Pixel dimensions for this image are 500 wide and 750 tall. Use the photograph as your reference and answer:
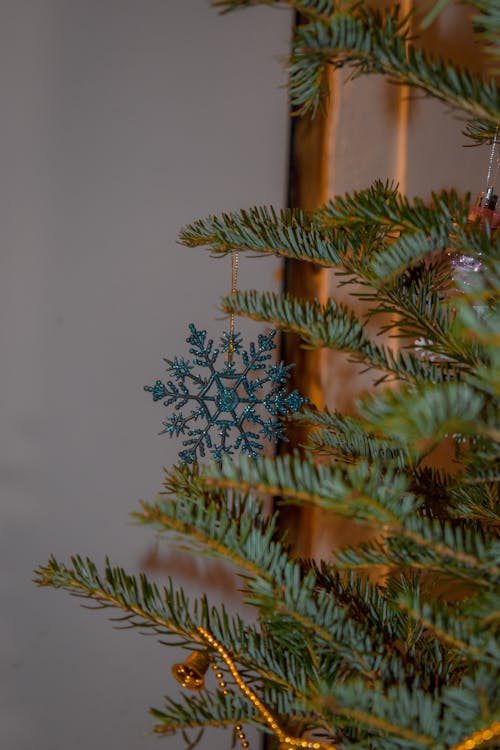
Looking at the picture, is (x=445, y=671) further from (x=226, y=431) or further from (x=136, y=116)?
(x=136, y=116)

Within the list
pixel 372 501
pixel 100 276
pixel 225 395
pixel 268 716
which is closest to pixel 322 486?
pixel 372 501

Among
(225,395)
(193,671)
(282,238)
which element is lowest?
(193,671)

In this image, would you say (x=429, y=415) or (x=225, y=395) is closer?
(x=429, y=415)

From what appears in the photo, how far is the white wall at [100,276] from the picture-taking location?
3.66 ft

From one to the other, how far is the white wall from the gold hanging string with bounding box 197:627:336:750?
79 cm

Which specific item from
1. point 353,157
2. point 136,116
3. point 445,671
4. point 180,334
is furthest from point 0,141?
point 445,671

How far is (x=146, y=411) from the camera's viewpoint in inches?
46.4

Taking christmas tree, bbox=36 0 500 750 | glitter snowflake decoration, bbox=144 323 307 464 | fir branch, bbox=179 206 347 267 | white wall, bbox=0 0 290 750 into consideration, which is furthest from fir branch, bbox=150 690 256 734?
white wall, bbox=0 0 290 750

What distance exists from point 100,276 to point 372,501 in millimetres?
928

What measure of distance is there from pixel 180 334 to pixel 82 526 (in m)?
0.33

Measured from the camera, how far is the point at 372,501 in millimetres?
291

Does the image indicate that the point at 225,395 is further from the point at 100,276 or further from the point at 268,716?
the point at 268,716

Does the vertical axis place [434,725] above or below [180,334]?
below

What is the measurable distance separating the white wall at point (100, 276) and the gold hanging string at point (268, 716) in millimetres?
791
